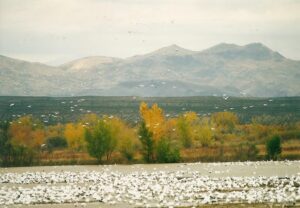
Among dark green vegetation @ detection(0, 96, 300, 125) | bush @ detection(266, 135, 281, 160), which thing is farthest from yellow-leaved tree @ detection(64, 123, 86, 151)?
dark green vegetation @ detection(0, 96, 300, 125)

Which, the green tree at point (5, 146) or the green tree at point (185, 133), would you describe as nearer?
the green tree at point (5, 146)

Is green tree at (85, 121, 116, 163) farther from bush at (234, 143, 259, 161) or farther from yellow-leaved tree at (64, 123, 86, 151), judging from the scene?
yellow-leaved tree at (64, 123, 86, 151)

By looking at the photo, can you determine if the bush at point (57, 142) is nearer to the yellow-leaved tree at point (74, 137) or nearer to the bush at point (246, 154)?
the yellow-leaved tree at point (74, 137)

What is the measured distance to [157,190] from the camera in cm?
3103

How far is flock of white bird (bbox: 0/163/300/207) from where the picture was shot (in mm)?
26781

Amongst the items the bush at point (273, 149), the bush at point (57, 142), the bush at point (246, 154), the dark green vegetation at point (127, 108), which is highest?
the dark green vegetation at point (127, 108)

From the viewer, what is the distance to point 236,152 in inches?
2571

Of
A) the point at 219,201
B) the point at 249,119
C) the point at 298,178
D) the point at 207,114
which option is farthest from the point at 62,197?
the point at 207,114

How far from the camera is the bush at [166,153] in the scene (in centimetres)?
5681

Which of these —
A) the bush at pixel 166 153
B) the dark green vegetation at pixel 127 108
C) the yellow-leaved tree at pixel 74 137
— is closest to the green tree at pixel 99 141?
the bush at pixel 166 153

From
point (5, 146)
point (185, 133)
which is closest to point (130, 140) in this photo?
point (5, 146)

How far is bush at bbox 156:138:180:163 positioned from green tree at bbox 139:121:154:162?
1.07 meters

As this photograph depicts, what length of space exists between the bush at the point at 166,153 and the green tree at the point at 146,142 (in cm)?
107

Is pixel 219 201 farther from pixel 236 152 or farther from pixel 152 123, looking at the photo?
pixel 152 123
